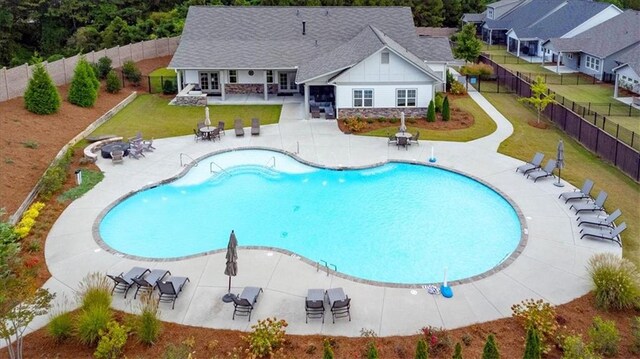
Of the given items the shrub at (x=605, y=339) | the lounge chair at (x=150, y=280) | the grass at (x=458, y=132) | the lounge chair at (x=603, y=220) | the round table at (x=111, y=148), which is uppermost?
the round table at (x=111, y=148)

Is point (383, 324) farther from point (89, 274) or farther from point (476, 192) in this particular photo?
point (476, 192)

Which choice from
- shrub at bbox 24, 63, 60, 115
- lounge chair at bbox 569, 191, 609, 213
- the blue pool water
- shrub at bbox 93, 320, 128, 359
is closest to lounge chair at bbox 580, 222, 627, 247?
lounge chair at bbox 569, 191, 609, 213

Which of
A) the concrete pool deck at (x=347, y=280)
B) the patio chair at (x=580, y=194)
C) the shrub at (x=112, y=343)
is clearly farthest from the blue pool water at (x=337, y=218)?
the shrub at (x=112, y=343)

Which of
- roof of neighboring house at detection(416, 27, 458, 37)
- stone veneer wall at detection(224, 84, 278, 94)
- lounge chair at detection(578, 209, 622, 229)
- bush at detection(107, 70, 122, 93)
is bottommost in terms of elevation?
lounge chair at detection(578, 209, 622, 229)

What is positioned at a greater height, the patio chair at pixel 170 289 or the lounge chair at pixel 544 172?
the lounge chair at pixel 544 172

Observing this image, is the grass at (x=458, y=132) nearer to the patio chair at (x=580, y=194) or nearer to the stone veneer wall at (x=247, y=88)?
the patio chair at (x=580, y=194)

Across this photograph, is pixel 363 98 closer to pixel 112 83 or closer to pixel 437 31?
pixel 112 83

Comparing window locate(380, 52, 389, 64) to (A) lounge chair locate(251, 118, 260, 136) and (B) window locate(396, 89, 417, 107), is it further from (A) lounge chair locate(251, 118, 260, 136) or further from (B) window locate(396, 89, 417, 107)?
(A) lounge chair locate(251, 118, 260, 136)
